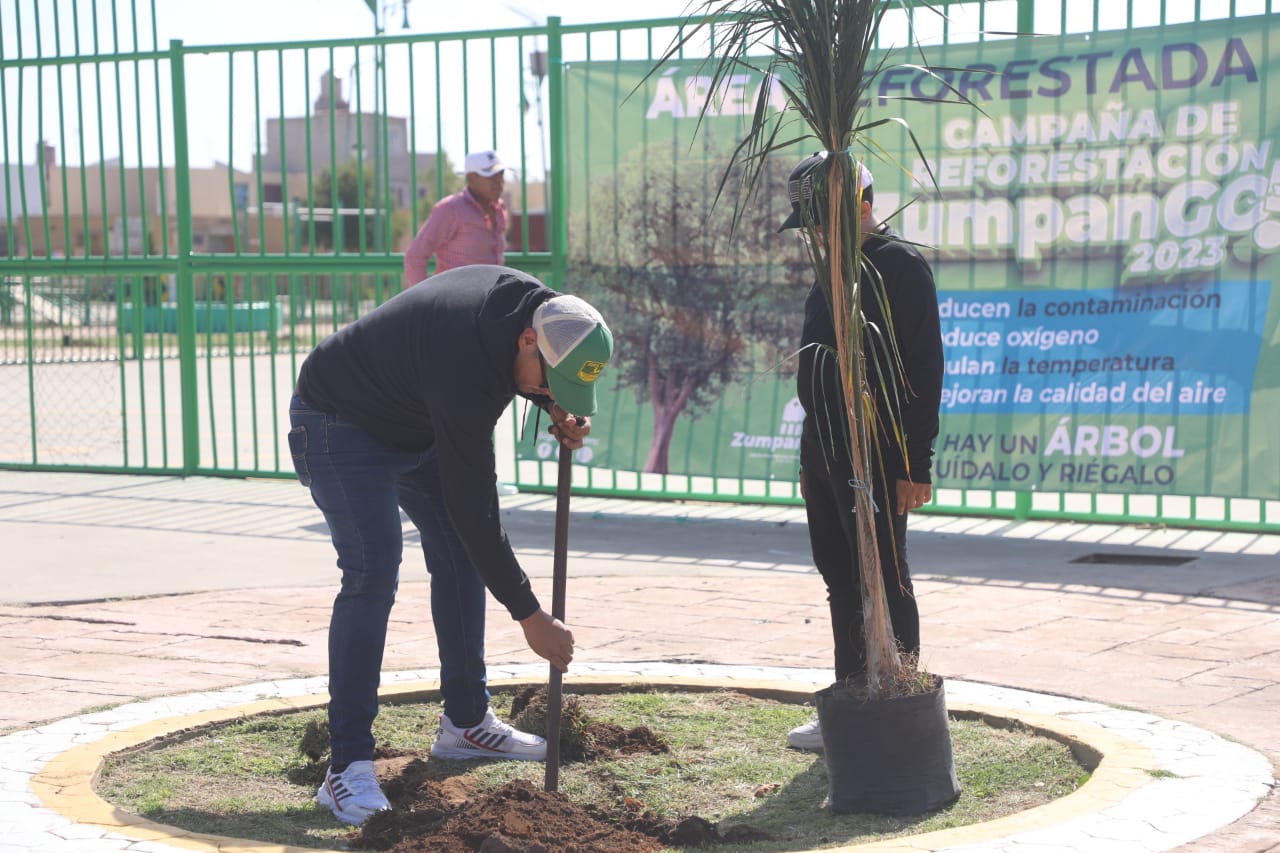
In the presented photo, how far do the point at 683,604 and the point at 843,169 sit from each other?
11.2ft

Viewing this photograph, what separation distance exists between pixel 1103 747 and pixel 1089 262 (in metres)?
4.30

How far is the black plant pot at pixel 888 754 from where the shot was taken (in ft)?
14.3

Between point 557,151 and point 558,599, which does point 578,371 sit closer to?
point 558,599

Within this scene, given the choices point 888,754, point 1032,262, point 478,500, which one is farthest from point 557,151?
point 888,754

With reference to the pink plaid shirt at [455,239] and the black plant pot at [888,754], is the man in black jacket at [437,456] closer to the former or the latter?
the black plant pot at [888,754]

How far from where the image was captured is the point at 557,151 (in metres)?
10.1

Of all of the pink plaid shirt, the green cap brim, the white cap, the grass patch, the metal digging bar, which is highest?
the white cap

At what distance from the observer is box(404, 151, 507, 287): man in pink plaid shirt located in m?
9.14

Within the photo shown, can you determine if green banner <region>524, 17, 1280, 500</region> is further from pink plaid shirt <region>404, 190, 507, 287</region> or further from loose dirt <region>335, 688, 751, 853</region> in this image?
loose dirt <region>335, 688, 751, 853</region>

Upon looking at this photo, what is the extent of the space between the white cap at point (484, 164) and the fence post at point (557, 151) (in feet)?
3.15

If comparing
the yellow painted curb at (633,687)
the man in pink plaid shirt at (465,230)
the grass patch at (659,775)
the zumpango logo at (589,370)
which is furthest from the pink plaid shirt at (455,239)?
the zumpango logo at (589,370)

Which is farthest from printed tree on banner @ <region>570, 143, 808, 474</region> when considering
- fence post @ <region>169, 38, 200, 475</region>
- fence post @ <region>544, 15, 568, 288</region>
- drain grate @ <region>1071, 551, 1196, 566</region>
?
fence post @ <region>169, 38, 200, 475</region>

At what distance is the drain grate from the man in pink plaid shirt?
3.59m

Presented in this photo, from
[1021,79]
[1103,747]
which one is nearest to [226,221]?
[1021,79]
